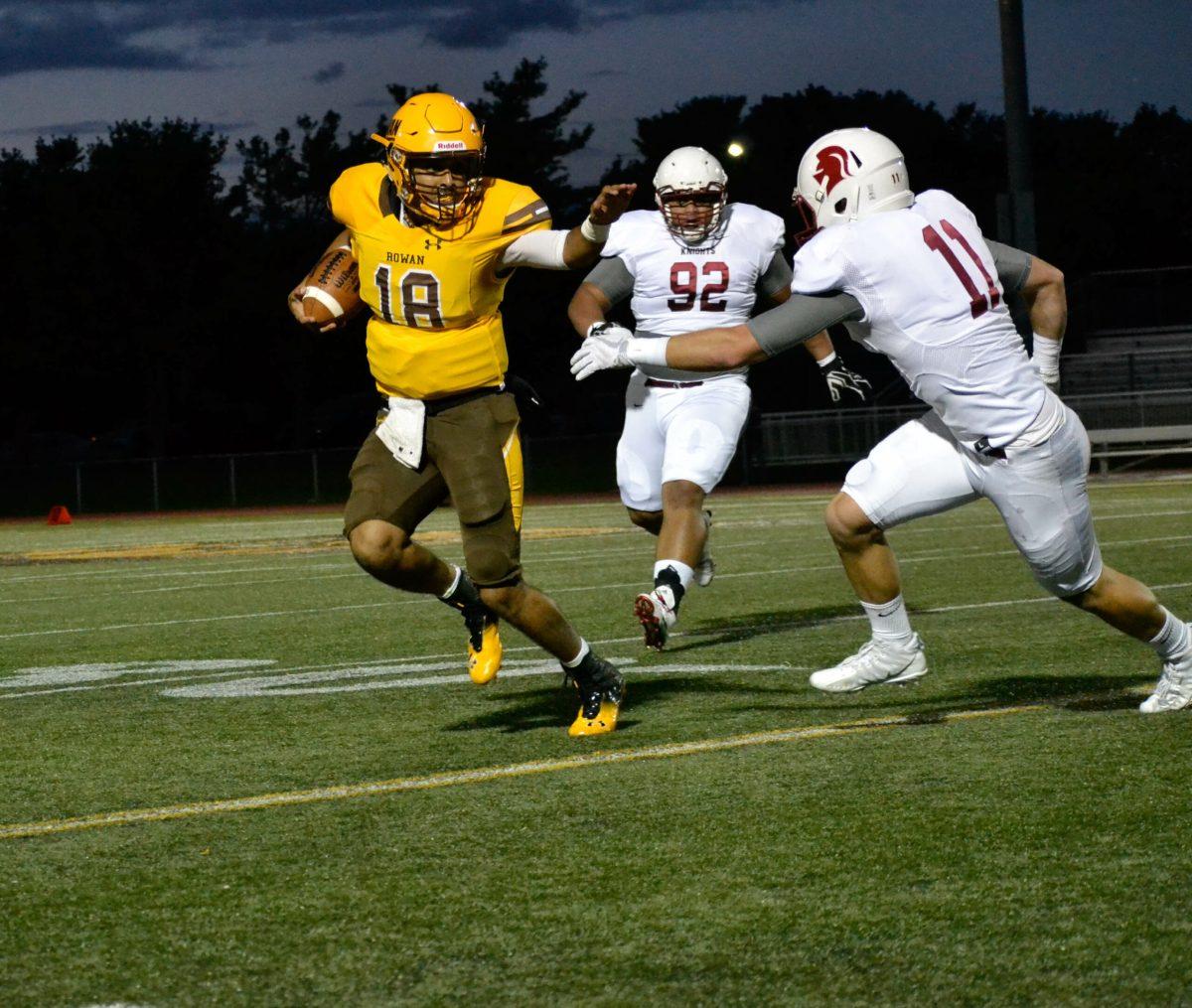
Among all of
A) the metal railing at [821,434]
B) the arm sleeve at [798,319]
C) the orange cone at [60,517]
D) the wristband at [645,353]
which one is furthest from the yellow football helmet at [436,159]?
the metal railing at [821,434]

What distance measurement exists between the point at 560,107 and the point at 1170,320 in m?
18.2

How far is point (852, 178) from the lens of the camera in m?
5.95

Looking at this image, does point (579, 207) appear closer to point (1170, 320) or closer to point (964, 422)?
point (1170, 320)

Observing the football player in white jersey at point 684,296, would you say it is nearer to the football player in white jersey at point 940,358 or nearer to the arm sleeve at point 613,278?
the arm sleeve at point 613,278

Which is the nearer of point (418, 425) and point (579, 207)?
point (418, 425)

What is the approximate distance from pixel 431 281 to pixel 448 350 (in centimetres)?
24

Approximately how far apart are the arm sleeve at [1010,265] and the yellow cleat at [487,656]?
217 centimetres

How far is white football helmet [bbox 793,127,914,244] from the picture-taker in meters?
5.94

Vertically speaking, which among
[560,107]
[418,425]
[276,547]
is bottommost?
[276,547]

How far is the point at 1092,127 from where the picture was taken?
276 ft

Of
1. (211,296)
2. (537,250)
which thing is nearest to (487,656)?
(537,250)

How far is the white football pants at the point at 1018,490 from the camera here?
18.9 feet

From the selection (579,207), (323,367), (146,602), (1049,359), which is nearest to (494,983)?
(1049,359)

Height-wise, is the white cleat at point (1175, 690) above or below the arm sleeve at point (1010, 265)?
below
